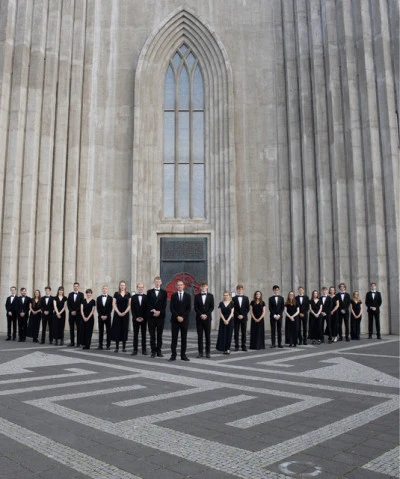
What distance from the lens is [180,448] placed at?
13.0 ft

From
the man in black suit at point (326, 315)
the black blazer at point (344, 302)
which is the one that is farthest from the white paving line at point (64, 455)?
the black blazer at point (344, 302)

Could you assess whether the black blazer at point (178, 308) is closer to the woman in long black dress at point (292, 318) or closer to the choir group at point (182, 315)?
the choir group at point (182, 315)

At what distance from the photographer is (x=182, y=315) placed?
1000cm

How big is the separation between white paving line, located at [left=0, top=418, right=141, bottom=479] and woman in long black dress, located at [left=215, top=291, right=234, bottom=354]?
6.92 metres

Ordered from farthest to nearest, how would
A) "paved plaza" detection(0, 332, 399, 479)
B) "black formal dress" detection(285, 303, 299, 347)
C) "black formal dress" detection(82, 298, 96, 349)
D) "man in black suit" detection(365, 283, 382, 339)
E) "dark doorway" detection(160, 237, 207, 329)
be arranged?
1. "dark doorway" detection(160, 237, 207, 329)
2. "man in black suit" detection(365, 283, 382, 339)
3. "black formal dress" detection(285, 303, 299, 347)
4. "black formal dress" detection(82, 298, 96, 349)
5. "paved plaza" detection(0, 332, 399, 479)

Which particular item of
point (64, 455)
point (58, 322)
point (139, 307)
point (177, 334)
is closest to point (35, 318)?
point (58, 322)

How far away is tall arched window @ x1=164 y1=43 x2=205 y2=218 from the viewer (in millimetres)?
20234

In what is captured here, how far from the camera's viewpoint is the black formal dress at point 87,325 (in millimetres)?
12336

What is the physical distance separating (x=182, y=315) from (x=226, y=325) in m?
1.46

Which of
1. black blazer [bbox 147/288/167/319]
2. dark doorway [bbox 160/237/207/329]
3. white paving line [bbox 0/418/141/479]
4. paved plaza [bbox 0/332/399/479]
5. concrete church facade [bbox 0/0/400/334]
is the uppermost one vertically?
concrete church facade [bbox 0/0/400/334]

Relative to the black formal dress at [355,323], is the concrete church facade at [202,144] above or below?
above

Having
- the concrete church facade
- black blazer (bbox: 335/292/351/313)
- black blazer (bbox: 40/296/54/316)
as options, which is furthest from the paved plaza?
the concrete church facade

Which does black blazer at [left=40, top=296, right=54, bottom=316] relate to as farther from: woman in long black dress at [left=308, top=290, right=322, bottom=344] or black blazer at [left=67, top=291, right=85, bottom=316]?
woman in long black dress at [left=308, top=290, right=322, bottom=344]

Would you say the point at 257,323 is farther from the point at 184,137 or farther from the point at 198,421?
the point at 184,137
